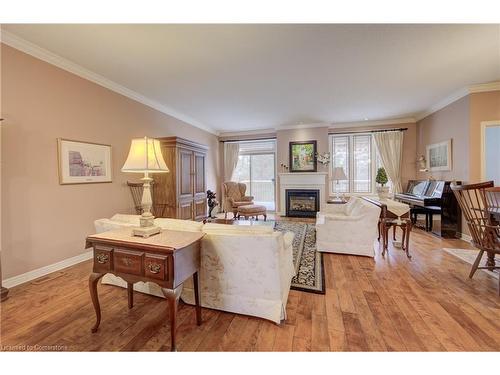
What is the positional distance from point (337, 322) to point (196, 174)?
145 inches

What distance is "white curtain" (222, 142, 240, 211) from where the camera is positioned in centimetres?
718

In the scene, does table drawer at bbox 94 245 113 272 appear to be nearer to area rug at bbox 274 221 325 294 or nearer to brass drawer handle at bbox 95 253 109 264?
brass drawer handle at bbox 95 253 109 264

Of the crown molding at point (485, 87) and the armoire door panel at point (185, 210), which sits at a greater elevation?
the crown molding at point (485, 87)

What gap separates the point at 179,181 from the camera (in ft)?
13.2

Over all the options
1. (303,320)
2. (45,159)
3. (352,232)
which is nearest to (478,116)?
(352,232)

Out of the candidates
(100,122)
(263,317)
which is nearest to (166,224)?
(263,317)

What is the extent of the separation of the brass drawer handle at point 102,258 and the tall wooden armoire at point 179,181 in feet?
7.83

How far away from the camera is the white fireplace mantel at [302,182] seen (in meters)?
6.12

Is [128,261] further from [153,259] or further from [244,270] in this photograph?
[244,270]

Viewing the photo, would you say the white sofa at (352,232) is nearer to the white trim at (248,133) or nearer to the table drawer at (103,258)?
the table drawer at (103,258)

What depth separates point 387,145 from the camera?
19.2 feet

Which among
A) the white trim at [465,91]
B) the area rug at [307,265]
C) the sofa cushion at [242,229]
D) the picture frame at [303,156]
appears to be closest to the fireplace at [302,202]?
the picture frame at [303,156]

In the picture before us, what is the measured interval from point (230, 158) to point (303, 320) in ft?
19.5
